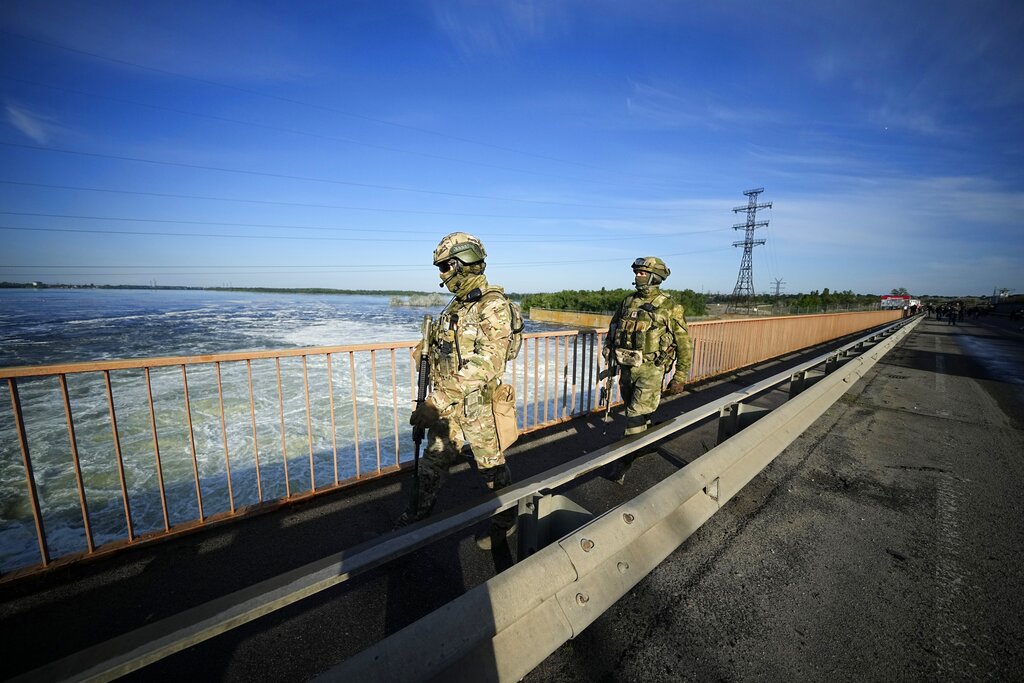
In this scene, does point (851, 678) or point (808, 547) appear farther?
point (808, 547)

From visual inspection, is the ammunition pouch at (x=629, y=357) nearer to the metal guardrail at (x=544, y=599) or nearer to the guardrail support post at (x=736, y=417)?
the guardrail support post at (x=736, y=417)

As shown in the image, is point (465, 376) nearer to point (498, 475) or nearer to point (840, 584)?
point (498, 475)

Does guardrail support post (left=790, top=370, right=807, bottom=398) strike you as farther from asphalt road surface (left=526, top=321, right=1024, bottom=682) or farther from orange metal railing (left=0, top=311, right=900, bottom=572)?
orange metal railing (left=0, top=311, right=900, bottom=572)

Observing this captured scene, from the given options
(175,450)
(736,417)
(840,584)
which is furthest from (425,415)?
(175,450)

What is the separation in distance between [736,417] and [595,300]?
57596 mm

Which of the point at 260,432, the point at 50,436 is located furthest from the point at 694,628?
the point at 50,436

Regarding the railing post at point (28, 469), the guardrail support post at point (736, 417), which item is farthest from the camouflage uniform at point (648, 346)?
the railing post at point (28, 469)

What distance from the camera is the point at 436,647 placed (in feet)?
3.95

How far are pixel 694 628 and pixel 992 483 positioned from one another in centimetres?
364

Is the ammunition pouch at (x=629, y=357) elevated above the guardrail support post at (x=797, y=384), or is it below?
above

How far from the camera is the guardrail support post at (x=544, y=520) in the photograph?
1927 mm

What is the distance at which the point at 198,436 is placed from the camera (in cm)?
617

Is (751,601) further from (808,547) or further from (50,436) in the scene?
(50,436)

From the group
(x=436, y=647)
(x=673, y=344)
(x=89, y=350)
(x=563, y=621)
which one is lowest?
(x=89, y=350)
